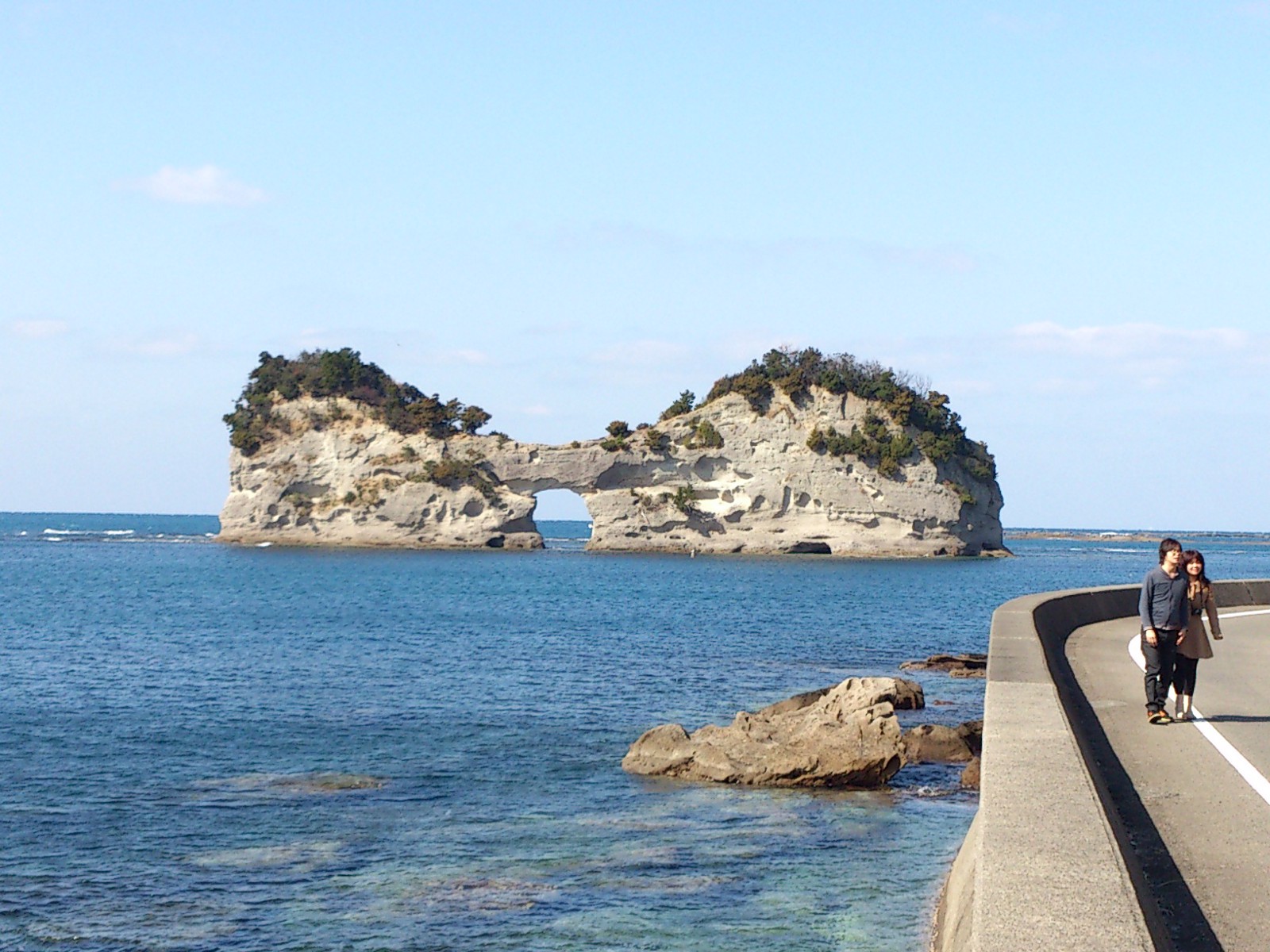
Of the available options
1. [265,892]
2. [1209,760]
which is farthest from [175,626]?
[1209,760]

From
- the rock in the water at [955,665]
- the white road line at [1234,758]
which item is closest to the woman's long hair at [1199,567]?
the white road line at [1234,758]

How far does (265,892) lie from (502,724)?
34.3 ft

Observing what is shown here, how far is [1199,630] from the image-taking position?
40.8 ft

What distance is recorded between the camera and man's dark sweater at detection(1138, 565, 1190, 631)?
1213 cm

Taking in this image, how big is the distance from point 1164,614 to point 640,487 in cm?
9153

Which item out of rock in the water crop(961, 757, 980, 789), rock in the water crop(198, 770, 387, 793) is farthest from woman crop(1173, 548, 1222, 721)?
rock in the water crop(198, 770, 387, 793)

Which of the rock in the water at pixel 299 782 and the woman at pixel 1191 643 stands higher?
the woman at pixel 1191 643

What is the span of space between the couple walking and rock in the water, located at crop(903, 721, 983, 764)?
6.84m

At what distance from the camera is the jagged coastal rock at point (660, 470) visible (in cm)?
9994

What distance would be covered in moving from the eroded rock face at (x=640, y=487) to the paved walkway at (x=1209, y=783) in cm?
8211

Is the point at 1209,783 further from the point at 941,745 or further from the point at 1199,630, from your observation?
the point at 941,745

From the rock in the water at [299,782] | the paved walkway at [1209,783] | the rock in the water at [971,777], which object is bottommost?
the rock in the water at [299,782]

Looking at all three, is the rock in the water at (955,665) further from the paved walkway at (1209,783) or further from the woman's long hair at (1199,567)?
the woman's long hair at (1199,567)

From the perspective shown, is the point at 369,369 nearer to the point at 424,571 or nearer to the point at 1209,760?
the point at 424,571
